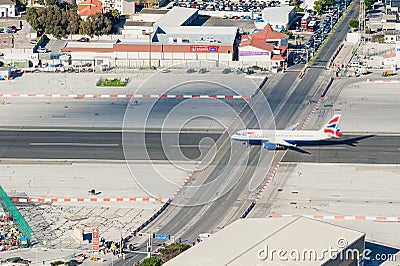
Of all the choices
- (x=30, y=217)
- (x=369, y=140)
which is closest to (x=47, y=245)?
Result: (x=30, y=217)

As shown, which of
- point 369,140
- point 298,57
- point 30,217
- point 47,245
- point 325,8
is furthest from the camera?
point 325,8

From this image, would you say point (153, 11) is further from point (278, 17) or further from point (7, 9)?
point (7, 9)

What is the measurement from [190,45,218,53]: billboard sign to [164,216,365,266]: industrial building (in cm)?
5446

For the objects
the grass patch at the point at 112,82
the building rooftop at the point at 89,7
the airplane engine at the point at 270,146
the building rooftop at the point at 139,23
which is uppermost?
the building rooftop at the point at 89,7

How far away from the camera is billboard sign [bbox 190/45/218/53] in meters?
113

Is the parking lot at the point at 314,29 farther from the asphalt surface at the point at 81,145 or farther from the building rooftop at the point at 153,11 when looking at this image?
the asphalt surface at the point at 81,145

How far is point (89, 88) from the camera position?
343ft

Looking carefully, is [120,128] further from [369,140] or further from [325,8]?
[325,8]

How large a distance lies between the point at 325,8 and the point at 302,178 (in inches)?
2688

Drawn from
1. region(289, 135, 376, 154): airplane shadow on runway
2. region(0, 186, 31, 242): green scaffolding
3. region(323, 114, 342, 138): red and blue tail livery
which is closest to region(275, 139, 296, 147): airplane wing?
region(289, 135, 376, 154): airplane shadow on runway

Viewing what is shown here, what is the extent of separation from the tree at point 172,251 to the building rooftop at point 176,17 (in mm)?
64324

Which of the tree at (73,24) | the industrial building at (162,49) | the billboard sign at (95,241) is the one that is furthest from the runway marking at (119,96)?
the billboard sign at (95,241)

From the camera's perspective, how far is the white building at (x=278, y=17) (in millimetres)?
128750

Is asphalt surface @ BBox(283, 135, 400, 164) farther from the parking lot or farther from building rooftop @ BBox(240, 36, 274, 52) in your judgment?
the parking lot
